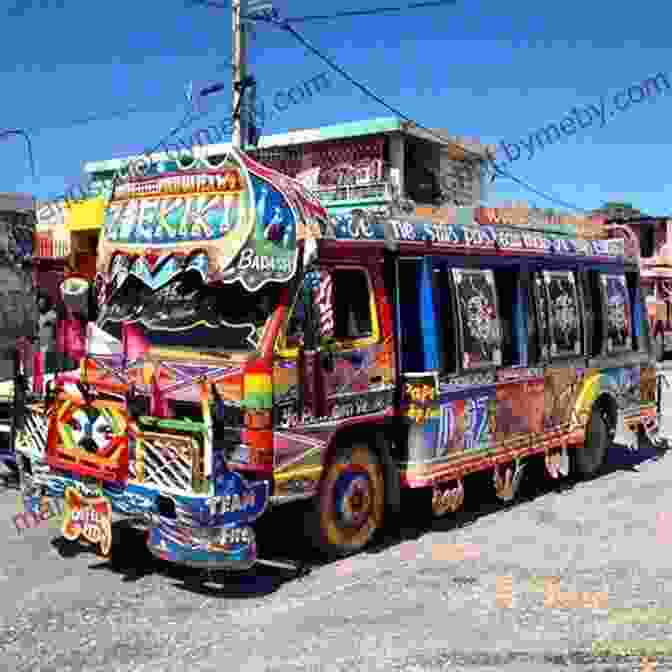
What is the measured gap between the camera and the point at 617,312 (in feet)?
34.9

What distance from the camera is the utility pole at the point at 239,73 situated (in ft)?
48.7

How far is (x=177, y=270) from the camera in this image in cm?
648

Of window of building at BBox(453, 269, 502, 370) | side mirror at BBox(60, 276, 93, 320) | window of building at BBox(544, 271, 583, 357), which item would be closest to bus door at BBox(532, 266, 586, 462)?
window of building at BBox(544, 271, 583, 357)

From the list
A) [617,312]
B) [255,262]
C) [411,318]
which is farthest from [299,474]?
[617,312]

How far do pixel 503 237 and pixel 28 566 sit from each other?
525 cm

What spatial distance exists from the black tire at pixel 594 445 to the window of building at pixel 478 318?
2.37 meters

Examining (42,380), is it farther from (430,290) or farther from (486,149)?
(486,149)

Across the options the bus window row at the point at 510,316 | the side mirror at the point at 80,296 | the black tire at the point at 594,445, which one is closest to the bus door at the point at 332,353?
the bus window row at the point at 510,316

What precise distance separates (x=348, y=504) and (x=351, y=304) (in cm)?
158

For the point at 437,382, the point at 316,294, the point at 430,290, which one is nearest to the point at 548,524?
the point at 437,382

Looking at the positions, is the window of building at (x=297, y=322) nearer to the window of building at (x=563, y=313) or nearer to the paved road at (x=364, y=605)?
the paved road at (x=364, y=605)

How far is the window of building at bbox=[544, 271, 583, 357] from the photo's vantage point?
936 centimetres

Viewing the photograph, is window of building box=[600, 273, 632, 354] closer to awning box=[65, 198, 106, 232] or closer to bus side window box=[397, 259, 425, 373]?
bus side window box=[397, 259, 425, 373]

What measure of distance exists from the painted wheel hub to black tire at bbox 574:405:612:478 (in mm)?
3989
